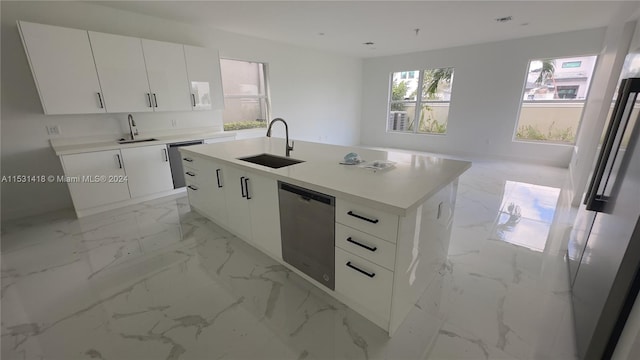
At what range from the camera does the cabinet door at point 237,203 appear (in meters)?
2.22

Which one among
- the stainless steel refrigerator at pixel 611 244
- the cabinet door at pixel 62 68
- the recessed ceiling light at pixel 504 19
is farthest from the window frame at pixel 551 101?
the cabinet door at pixel 62 68

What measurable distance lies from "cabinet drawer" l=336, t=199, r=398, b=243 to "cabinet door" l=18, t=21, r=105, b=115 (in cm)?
341

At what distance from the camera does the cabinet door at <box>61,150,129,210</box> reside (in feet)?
9.77

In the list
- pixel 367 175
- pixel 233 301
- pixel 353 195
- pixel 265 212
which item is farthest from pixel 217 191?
pixel 353 195

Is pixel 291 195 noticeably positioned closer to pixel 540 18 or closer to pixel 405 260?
pixel 405 260

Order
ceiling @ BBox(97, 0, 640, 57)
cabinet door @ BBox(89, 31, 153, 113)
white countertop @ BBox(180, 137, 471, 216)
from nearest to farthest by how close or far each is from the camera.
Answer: white countertop @ BBox(180, 137, 471, 216) < cabinet door @ BBox(89, 31, 153, 113) < ceiling @ BBox(97, 0, 640, 57)

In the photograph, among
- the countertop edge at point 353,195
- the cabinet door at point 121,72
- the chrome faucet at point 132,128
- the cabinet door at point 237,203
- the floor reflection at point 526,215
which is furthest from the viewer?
the chrome faucet at point 132,128

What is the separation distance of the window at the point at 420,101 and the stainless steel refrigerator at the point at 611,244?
16.8 ft

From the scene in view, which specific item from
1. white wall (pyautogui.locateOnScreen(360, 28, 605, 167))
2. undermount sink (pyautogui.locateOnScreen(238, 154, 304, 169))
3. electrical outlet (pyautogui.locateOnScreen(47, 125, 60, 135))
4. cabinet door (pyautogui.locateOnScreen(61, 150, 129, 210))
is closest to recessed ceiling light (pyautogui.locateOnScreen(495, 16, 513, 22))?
white wall (pyautogui.locateOnScreen(360, 28, 605, 167))

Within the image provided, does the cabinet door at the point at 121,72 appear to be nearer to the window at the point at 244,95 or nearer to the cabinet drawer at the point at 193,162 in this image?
the cabinet drawer at the point at 193,162

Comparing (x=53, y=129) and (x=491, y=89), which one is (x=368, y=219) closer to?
(x=53, y=129)

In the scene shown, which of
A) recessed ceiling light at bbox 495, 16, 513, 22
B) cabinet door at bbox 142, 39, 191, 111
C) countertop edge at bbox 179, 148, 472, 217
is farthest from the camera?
recessed ceiling light at bbox 495, 16, 513, 22

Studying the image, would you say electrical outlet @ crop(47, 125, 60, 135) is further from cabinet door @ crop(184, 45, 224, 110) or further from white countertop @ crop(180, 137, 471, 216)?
white countertop @ crop(180, 137, 471, 216)

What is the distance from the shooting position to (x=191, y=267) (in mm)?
2186
